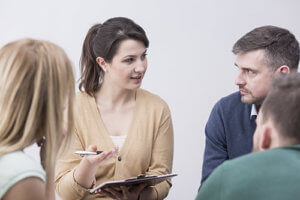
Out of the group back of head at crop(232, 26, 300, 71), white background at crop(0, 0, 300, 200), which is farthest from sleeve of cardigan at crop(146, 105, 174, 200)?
white background at crop(0, 0, 300, 200)

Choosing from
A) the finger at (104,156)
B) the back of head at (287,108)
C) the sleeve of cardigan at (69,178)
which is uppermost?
the back of head at (287,108)

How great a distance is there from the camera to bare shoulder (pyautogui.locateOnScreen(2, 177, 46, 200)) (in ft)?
4.17

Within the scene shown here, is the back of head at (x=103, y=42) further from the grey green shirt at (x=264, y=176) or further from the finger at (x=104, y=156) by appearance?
the grey green shirt at (x=264, y=176)

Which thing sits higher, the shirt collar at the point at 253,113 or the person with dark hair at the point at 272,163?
the person with dark hair at the point at 272,163

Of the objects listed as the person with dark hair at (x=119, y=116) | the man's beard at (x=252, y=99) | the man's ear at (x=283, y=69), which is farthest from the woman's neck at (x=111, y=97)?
the man's ear at (x=283, y=69)

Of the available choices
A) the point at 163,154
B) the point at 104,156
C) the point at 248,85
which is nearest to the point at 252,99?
the point at 248,85

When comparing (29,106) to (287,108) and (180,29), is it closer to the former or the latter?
(287,108)

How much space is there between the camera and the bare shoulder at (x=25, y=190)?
50.0 inches

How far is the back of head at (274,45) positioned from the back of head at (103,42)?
1.68ft

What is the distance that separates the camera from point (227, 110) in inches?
94.3

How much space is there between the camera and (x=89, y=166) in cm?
208

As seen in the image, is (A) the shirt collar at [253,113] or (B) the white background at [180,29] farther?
(B) the white background at [180,29]

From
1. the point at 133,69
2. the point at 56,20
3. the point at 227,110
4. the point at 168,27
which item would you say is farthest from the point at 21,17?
the point at 227,110

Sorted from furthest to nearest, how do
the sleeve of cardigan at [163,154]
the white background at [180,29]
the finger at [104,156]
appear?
1. the white background at [180,29]
2. the sleeve of cardigan at [163,154]
3. the finger at [104,156]
